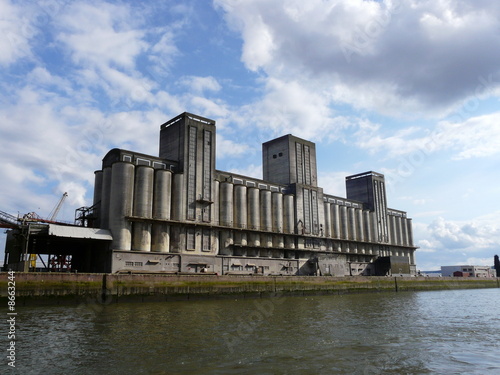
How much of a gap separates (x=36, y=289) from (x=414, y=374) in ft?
119

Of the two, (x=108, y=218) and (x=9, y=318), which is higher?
(x=108, y=218)

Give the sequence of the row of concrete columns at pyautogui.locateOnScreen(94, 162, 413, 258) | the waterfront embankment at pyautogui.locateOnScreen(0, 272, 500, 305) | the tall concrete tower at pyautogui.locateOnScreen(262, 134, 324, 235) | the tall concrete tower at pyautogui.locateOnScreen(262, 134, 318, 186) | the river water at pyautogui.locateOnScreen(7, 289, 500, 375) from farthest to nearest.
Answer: the tall concrete tower at pyautogui.locateOnScreen(262, 134, 318, 186)
the tall concrete tower at pyautogui.locateOnScreen(262, 134, 324, 235)
the row of concrete columns at pyautogui.locateOnScreen(94, 162, 413, 258)
the waterfront embankment at pyautogui.locateOnScreen(0, 272, 500, 305)
the river water at pyautogui.locateOnScreen(7, 289, 500, 375)

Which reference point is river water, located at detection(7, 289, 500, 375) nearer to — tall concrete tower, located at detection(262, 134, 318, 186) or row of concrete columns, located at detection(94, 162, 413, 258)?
row of concrete columns, located at detection(94, 162, 413, 258)

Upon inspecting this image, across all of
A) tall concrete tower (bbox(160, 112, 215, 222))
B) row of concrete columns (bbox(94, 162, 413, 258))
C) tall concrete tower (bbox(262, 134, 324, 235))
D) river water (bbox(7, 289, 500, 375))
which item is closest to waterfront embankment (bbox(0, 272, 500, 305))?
river water (bbox(7, 289, 500, 375))

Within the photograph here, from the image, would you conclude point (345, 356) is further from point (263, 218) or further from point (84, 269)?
point (263, 218)

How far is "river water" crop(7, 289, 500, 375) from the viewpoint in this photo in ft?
50.0

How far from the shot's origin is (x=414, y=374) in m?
14.6

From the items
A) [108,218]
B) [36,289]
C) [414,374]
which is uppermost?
[108,218]

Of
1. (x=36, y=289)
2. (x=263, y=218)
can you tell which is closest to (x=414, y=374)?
(x=36, y=289)

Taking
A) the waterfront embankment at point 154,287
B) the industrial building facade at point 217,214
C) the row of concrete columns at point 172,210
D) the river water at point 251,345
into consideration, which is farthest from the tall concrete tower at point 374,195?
the river water at point 251,345

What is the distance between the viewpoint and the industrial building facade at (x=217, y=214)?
2299 inches

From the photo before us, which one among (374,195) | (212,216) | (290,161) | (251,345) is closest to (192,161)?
(212,216)

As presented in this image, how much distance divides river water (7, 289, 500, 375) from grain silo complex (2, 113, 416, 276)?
29.0m

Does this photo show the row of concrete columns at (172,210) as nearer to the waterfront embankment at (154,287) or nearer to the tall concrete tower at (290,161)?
the tall concrete tower at (290,161)
